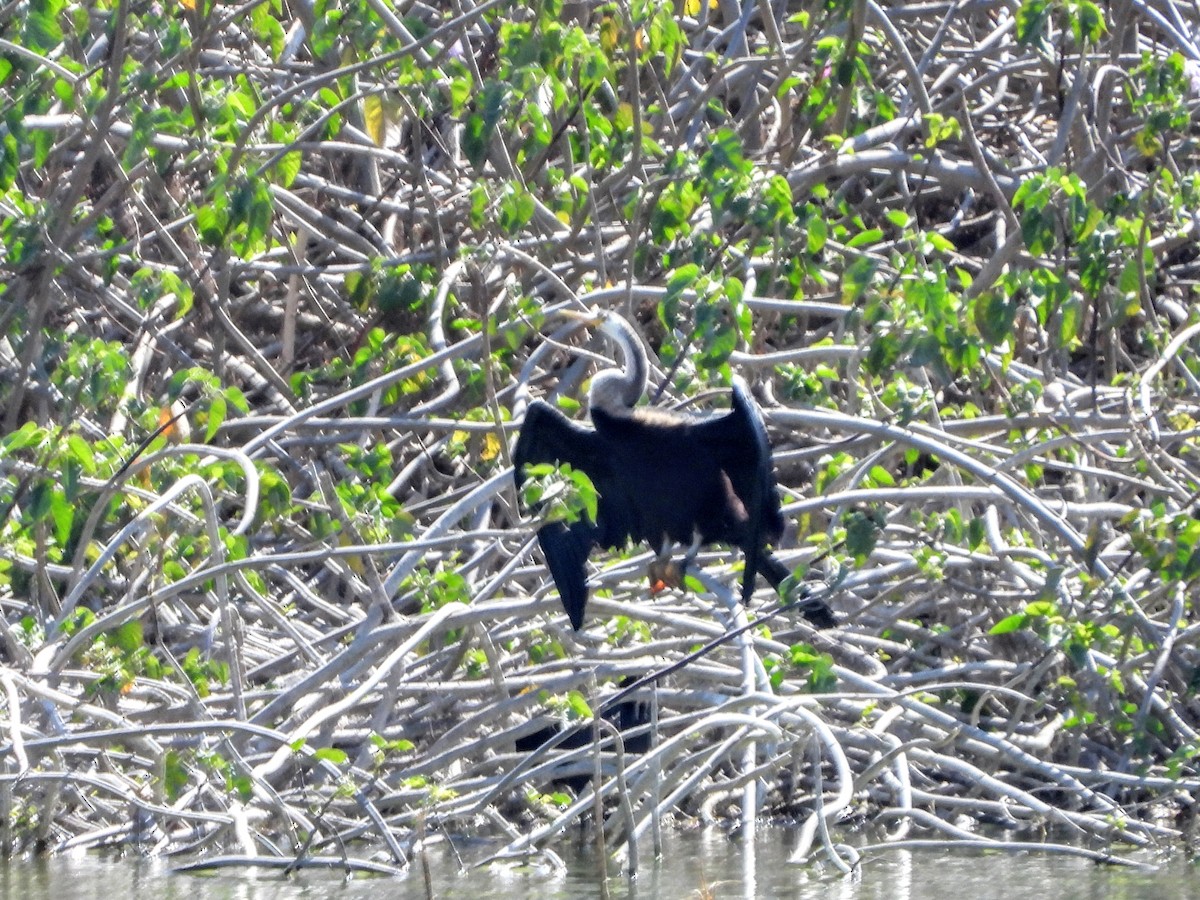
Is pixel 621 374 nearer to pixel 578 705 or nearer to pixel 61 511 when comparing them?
pixel 578 705

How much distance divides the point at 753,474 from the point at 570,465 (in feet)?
1.48

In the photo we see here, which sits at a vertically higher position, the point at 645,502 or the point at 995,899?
the point at 645,502

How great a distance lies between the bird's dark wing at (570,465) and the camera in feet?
15.2

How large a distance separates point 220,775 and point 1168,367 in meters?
2.94

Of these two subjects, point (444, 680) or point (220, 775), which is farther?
point (444, 680)

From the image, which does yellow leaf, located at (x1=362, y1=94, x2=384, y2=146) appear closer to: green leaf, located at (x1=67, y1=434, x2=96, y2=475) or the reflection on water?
green leaf, located at (x1=67, y1=434, x2=96, y2=475)

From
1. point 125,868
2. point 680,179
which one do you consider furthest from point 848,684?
point 125,868

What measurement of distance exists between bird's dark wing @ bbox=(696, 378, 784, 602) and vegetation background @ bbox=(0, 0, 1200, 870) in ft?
0.36

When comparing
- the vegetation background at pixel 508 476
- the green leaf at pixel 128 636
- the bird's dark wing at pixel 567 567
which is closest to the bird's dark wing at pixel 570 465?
the bird's dark wing at pixel 567 567

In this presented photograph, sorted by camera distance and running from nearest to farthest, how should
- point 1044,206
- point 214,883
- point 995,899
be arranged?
point 995,899
point 214,883
point 1044,206

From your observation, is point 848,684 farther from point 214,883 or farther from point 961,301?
point 214,883

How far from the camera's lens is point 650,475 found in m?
4.97

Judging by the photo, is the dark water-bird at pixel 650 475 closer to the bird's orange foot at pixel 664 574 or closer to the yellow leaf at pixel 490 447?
the bird's orange foot at pixel 664 574

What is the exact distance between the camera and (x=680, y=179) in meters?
4.95
